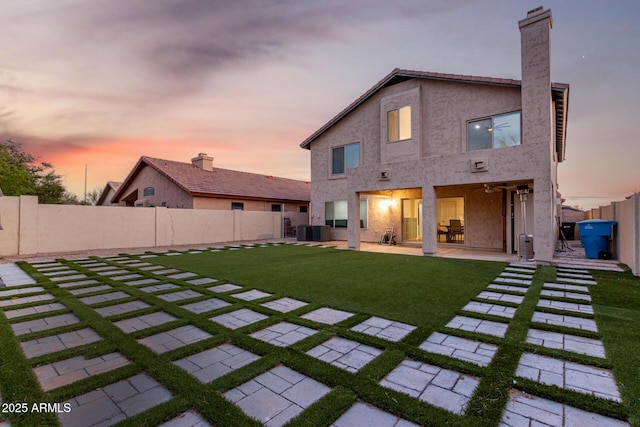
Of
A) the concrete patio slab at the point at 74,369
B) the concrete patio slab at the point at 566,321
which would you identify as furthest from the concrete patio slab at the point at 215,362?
the concrete patio slab at the point at 566,321

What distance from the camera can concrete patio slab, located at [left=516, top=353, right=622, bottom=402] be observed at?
2.17 meters

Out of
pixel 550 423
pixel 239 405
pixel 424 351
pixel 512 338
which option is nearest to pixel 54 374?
pixel 239 405

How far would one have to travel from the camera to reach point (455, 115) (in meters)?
11.5

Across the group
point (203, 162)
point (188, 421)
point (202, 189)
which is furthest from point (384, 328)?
point (203, 162)

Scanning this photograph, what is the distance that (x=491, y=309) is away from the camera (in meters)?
4.14

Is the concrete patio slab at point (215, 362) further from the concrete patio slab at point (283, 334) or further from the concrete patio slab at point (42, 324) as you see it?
the concrete patio slab at point (42, 324)

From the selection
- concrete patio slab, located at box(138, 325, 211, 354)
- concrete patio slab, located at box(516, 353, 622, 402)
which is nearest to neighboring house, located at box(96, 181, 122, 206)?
concrete patio slab, located at box(138, 325, 211, 354)

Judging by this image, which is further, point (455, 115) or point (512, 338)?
point (455, 115)

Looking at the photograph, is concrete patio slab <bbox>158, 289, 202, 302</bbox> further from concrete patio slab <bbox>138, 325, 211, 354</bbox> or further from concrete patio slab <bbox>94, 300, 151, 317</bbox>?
concrete patio slab <bbox>138, 325, 211, 354</bbox>

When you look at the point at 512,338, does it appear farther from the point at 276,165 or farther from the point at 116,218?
the point at 276,165

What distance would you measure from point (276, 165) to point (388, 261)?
21.4 meters

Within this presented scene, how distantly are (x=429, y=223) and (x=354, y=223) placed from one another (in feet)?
9.81

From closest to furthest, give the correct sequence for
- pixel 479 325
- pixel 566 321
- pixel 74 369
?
pixel 74 369, pixel 479 325, pixel 566 321

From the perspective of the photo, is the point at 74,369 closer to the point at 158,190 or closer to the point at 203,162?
the point at 158,190
